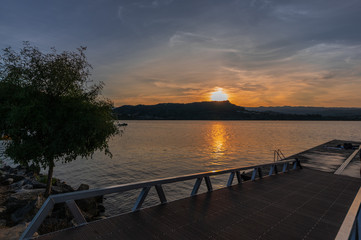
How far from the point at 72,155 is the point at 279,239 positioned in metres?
11.6

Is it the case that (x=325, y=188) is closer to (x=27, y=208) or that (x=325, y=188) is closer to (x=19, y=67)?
(x=27, y=208)

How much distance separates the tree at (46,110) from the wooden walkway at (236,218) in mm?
6743

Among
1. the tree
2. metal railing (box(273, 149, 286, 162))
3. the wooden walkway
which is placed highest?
the tree

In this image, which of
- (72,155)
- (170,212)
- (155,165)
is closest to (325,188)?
(170,212)

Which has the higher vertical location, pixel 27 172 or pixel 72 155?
pixel 72 155

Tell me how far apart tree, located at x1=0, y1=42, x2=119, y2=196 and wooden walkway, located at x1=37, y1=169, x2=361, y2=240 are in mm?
6743

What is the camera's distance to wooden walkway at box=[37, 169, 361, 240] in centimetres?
514

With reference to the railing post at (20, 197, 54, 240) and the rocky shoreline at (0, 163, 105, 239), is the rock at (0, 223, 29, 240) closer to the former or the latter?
the rocky shoreline at (0, 163, 105, 239)

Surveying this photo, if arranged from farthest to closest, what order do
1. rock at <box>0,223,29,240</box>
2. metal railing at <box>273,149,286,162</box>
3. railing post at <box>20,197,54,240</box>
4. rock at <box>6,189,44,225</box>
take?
metal railing at <box>273,149,286,162</box>, rock at <box>6,189,44,225</box>, rock at <box>0,223,29,240</box>, railing post at <box>20,197,54,240</box>

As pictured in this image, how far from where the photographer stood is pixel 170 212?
6328mm

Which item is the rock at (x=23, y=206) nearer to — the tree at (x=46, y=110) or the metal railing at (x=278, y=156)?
the tree at (x=46, y=110)

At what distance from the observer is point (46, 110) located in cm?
1126

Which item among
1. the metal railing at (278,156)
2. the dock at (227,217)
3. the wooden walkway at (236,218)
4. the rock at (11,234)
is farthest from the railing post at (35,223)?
the metal railing at (278,156)

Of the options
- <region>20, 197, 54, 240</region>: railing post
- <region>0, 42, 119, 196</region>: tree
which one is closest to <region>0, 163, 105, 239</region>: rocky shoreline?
<region>0, 42, 119, 196</region>: tree
